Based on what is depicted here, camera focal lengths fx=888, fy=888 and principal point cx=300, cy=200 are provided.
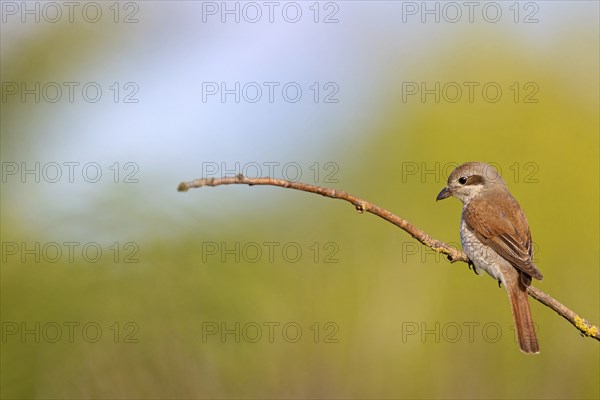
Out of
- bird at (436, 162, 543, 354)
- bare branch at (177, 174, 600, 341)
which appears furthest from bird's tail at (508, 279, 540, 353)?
bare branch at (177, 174, 600, 341)

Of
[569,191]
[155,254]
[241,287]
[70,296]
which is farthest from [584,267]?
[70,296]

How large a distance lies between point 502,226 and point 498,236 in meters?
0.09

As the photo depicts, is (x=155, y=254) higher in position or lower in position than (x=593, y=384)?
higher

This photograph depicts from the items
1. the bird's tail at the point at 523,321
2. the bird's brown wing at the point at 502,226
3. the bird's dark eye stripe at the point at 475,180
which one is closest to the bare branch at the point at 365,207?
the bird's tail at the point at 523,321

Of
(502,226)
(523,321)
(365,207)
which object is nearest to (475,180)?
(502,226)

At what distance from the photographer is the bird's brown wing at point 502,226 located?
4.82 meters

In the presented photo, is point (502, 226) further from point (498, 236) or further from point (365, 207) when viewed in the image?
point (365, 207)

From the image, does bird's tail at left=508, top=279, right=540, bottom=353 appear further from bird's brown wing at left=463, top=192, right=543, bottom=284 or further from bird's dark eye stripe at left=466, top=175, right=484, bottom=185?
bird's dark eye stripe at left=466, top=175, right=484, bottom=185

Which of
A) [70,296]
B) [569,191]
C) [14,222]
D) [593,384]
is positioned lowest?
[593,384]

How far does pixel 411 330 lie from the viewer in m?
7.34

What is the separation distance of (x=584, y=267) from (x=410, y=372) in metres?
1.86

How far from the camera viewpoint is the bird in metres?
4.68

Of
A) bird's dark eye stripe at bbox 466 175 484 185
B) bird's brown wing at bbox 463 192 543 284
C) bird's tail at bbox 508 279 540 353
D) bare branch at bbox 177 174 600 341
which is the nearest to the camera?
bare branch at bbox 177 174 600 341

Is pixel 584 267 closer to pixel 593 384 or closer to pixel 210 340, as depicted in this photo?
pixel 593 384
